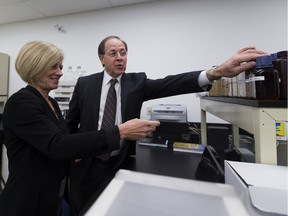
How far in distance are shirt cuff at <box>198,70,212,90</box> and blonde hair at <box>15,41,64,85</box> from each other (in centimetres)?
73

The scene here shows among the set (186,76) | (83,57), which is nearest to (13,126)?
(186,76)

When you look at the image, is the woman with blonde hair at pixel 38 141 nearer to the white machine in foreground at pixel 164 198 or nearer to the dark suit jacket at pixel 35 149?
the dark suit jacket at pixel 35 149

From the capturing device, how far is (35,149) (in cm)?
78

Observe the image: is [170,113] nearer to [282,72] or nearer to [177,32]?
[177,32]

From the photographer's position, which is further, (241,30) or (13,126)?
(241,30)

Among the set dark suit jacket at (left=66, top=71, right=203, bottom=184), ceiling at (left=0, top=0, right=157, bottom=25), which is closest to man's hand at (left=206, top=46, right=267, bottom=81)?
dark suit jacket at (left=66, top=71, right=203, bottom=184)

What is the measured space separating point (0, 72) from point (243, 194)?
Result: 3441 mm

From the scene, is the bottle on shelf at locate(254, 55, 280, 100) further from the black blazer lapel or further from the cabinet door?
the cabinet door

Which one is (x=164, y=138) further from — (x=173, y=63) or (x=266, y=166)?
(x=266, y=166)

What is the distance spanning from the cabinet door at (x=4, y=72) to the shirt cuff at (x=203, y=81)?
3.10 meters

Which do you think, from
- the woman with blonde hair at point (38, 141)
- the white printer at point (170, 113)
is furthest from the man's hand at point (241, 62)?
the white printer at point (170, 113)

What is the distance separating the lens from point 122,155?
106 cm

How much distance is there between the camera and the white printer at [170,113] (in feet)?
6.18

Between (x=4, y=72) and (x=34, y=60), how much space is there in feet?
8.60
